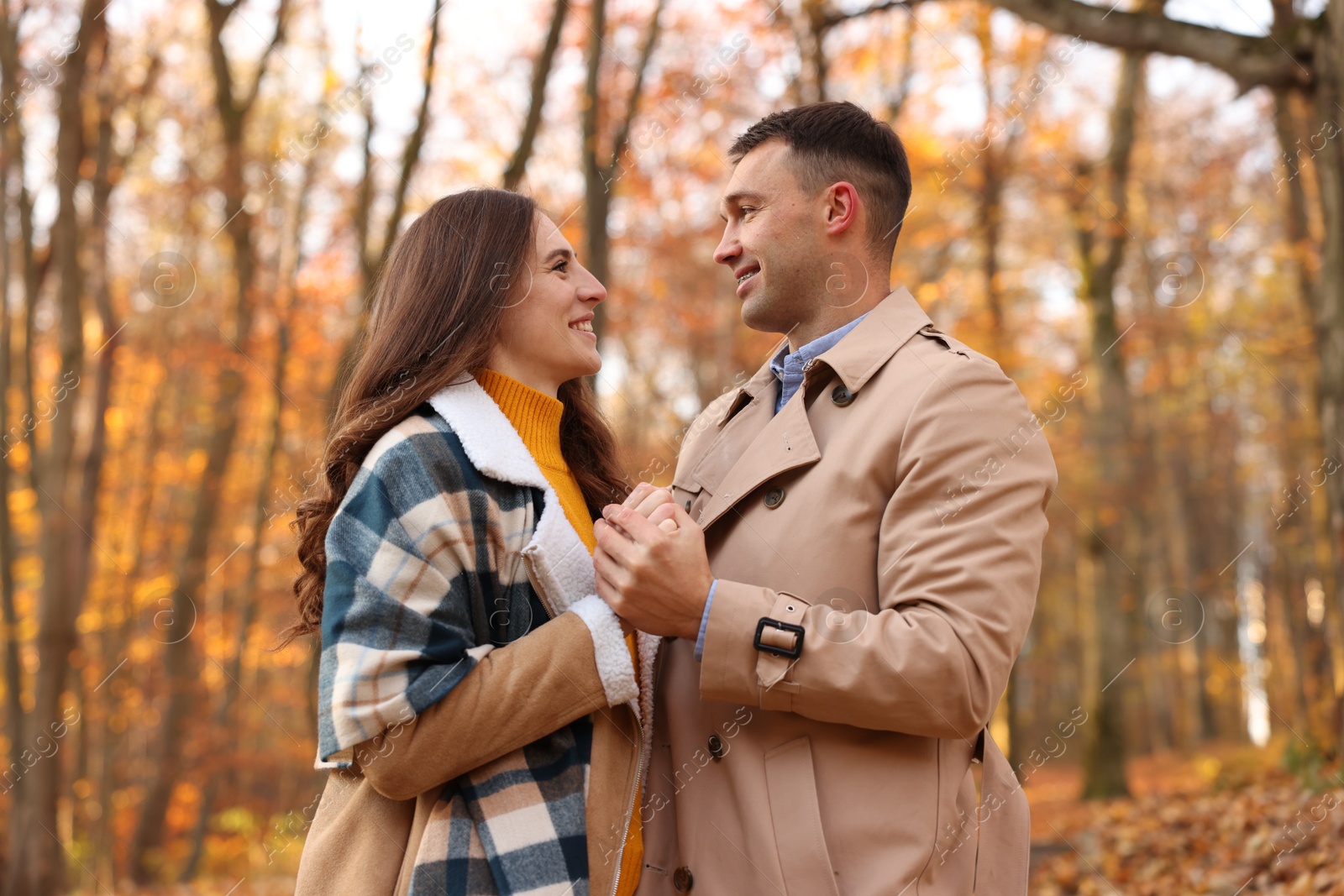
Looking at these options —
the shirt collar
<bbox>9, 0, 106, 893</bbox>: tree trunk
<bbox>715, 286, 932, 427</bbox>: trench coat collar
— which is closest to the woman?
<bbox>715, 286, 932, 427</bbox>: trench coat collar

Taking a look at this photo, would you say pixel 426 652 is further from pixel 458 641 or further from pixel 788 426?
pixel 788 426

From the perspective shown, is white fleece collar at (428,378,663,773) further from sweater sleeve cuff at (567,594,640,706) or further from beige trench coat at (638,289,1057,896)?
beige trench coat at (638,289,1057,896)

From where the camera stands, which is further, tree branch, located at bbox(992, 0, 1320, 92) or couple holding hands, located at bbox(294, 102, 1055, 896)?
tree branch, located at bbox(992, 0, 1320, 92)

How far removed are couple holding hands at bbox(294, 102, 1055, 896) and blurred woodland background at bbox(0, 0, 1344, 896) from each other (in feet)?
5.21

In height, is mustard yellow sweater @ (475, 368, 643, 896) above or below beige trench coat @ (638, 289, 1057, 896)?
above

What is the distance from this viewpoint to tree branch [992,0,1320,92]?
16.0 feet

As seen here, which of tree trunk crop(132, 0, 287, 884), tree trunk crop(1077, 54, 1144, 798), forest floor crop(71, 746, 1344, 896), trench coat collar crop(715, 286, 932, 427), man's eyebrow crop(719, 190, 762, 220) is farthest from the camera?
tree trunk crop(1077, 54, 1144, 798)

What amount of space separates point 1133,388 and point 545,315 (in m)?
17.9

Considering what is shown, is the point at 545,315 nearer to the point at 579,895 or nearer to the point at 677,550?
the point at 677,550

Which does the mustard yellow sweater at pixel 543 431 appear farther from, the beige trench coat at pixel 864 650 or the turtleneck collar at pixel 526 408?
the beige trench coat at pixel 864 650

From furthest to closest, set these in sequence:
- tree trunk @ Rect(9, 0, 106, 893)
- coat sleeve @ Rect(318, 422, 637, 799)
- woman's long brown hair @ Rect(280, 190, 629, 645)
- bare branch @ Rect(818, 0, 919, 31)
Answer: tree trunk @ Rect(9, 0, 106, 893) < bare branch @ Rect(818, 0, 919, 31) < woman's long brown hair @ Rect(280, 190, 629, 645) < coat sleeve @ Rect(318, 422, 637, 799)

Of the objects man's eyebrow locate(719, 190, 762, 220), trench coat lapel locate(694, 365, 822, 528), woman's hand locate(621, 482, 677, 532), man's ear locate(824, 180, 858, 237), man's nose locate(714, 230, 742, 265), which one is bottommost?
woman's hand locate(621, 482, 677, 532)

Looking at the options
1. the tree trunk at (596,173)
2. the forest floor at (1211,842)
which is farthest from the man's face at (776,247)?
the tree trunk at (596,173)

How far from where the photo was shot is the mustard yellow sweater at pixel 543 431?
7.98 feet
